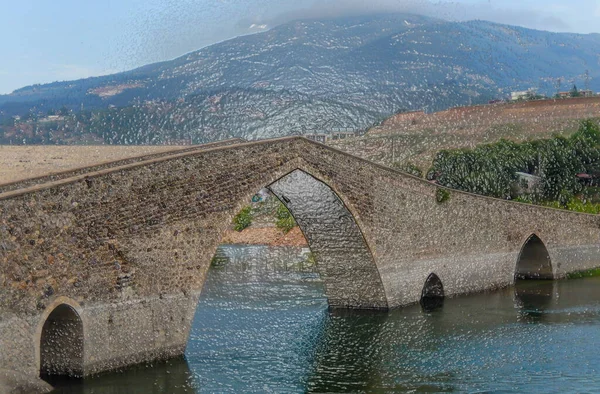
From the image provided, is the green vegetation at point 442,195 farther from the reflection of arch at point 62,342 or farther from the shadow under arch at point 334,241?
the reflection of arch at point 62,342

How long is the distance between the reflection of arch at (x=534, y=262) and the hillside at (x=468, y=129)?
23.6m

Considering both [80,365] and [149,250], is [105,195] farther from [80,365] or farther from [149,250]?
[80,365]

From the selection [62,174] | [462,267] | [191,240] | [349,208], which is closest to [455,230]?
[462,267]

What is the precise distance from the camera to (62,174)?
1839cm

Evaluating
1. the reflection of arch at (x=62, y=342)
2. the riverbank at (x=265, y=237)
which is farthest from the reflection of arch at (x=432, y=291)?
the riverbank at (x=265, y=237)

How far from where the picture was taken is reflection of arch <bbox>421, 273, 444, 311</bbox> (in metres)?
25.1

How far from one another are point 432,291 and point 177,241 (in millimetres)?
10048

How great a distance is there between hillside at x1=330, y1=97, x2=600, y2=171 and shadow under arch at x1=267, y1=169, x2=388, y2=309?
30519mm

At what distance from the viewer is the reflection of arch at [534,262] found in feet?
97.5

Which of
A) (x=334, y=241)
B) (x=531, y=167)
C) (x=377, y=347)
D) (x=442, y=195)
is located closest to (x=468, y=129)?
(x=531, y=167)

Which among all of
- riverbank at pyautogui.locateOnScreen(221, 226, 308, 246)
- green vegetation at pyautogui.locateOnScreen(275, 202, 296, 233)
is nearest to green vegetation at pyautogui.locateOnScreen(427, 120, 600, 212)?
green vegetation at pyautogui.locateOnScreen(275, 202, 296, 233)

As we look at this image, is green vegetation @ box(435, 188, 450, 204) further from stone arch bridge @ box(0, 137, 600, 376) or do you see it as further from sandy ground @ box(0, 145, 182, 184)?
sandy ground @ box(0, 145, 182, 184)

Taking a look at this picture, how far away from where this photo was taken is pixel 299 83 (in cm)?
8525

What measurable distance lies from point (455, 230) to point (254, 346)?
829cm
